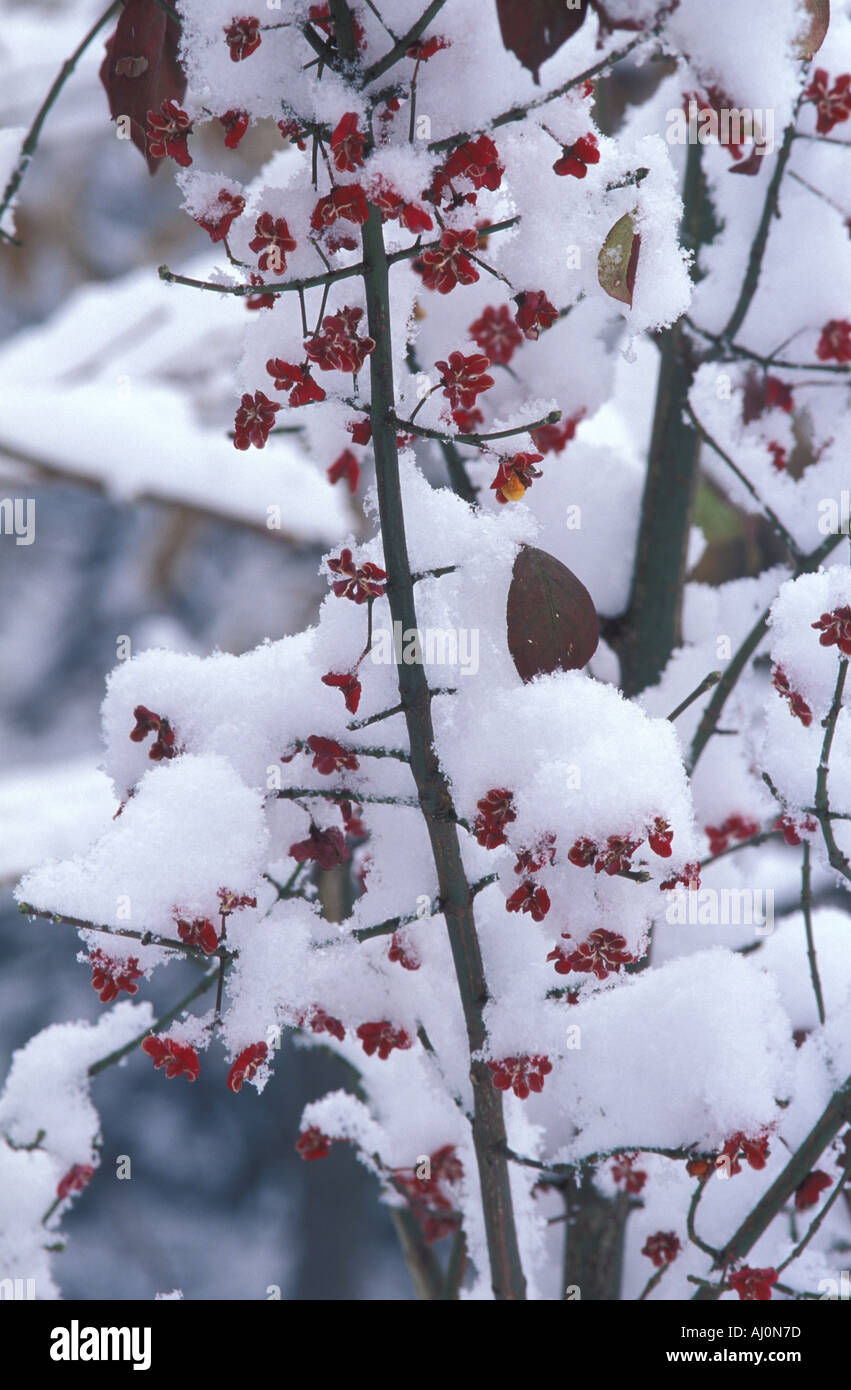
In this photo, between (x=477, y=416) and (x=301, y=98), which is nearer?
(x=301, y=98)

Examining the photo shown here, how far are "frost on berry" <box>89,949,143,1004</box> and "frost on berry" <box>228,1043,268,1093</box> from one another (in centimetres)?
9

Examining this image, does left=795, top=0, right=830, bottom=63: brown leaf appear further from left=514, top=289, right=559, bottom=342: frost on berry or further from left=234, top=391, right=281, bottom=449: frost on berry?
left=234, top=391, right=281, bottom=449: frost on berry

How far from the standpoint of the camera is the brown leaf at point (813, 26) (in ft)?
2.27

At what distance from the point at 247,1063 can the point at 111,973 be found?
113 millimetres

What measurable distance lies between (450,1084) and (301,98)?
77 cm

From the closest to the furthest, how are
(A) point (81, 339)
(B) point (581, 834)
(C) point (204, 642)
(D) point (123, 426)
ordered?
1. (B) point (581, 834)
2. (D) point (123, 426)
3. (A) point (81, 339)
4. (C) point (204, 642)

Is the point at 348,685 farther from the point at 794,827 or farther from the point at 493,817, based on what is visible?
the point at 794,827

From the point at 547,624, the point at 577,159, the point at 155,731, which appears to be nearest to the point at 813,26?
the point at 577,159

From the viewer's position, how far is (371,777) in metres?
0.84

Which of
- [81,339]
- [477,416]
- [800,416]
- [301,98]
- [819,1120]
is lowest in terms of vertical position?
[819,1120]

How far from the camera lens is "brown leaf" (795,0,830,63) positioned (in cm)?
69

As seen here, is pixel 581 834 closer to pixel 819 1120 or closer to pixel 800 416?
pixel 819 1120

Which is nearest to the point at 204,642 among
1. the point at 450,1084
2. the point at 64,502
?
the point at 64,502

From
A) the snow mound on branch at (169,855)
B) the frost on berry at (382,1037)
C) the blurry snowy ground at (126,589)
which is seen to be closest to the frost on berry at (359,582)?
the snow mound on branch at (169,855)
